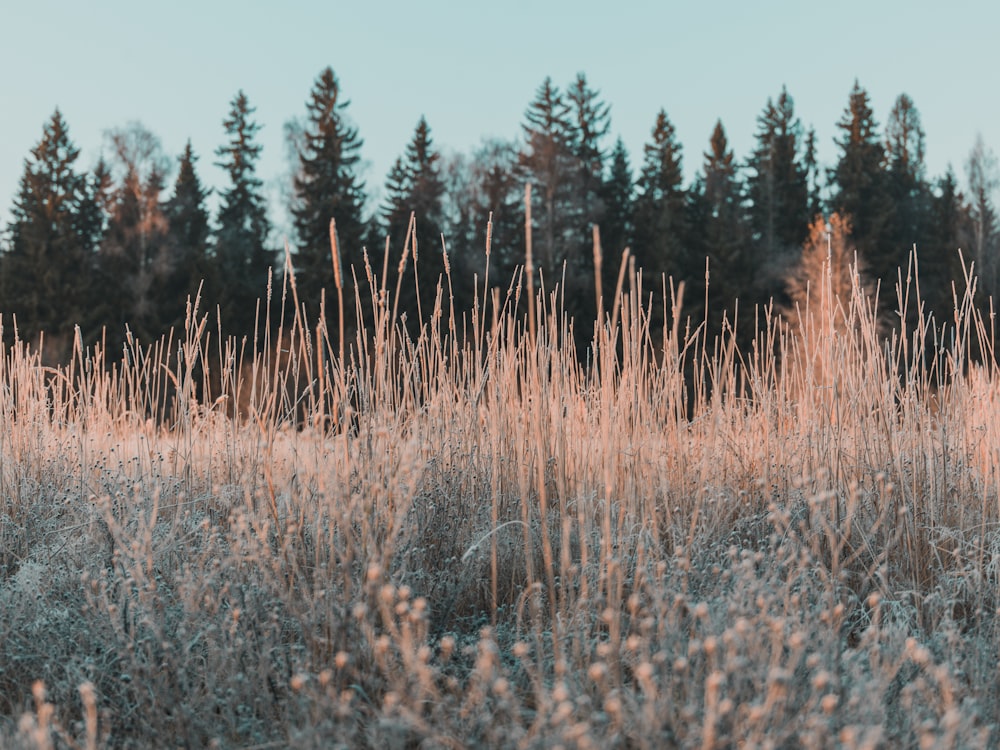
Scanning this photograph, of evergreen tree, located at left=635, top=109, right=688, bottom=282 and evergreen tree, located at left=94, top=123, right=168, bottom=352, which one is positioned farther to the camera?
evergreen tree, located at left=635, top=109, right=688, bottom=282

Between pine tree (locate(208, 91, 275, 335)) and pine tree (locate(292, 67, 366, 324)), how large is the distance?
3.56ft

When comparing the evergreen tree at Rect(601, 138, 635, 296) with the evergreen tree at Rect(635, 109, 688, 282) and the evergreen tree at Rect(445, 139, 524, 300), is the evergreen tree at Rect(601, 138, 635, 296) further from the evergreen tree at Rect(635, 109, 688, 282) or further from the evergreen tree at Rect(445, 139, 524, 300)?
the evergreen tree at Rect(445, 139, 524, 300)

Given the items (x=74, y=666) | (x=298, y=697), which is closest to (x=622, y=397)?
(x=298, y=697)

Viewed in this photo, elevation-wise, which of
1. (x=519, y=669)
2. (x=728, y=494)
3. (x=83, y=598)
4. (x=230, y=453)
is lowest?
(x=519, y=669)

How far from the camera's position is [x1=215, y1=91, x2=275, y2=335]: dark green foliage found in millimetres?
16906

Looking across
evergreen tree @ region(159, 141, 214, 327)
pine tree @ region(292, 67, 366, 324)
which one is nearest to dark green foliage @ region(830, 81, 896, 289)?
pine tree @ region(292, 67, 366, 324)

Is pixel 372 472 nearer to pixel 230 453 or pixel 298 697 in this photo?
pixel 298 697

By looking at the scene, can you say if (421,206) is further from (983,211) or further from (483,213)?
(983,211)

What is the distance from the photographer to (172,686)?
1.49 metres

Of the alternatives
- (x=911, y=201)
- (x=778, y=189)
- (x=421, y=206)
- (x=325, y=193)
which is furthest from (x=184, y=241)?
(x=911, y=201)

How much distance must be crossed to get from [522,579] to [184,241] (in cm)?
1823

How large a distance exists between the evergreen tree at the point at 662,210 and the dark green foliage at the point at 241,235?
9.23 meters

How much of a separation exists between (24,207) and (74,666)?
19.6 meters

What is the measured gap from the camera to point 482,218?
1933 centimetres
